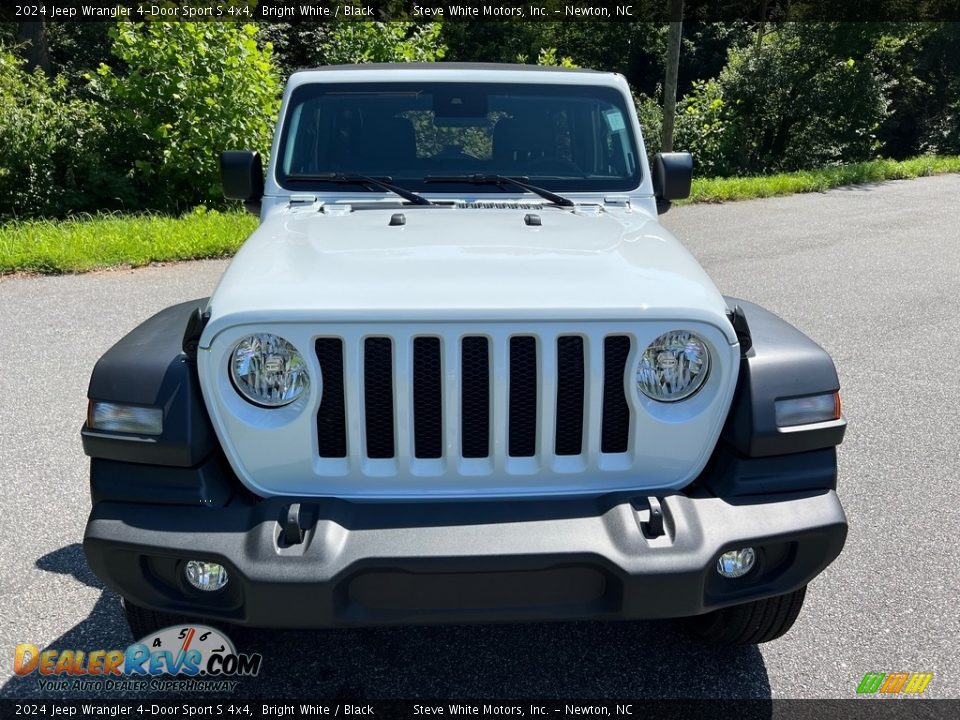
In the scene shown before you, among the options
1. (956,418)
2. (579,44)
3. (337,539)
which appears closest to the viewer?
(337,539)

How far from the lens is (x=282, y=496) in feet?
7.83

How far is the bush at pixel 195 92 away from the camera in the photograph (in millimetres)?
11219

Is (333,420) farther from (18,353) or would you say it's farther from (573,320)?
(18,353)

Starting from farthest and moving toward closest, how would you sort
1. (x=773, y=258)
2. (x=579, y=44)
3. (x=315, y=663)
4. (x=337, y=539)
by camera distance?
1. (x=579, y=44)
2. (x=773, y=258)
3. (x=315, y=663)
4. (x=337, y=539)

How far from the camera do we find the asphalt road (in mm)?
2777

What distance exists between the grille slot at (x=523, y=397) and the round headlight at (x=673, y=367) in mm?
301

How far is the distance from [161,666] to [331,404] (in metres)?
1.12

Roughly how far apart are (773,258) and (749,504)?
26.2 feet

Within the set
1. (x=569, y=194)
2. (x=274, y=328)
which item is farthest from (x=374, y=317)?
(x=569, y=194)

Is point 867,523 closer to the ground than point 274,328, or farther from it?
closer to the ground

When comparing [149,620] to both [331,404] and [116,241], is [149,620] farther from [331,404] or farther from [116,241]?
[116,241]

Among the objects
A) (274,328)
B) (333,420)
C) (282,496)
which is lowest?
(282,496)

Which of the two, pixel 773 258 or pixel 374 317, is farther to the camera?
pixel 773 258

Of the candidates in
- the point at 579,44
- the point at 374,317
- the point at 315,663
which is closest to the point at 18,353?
the point at 315,663
